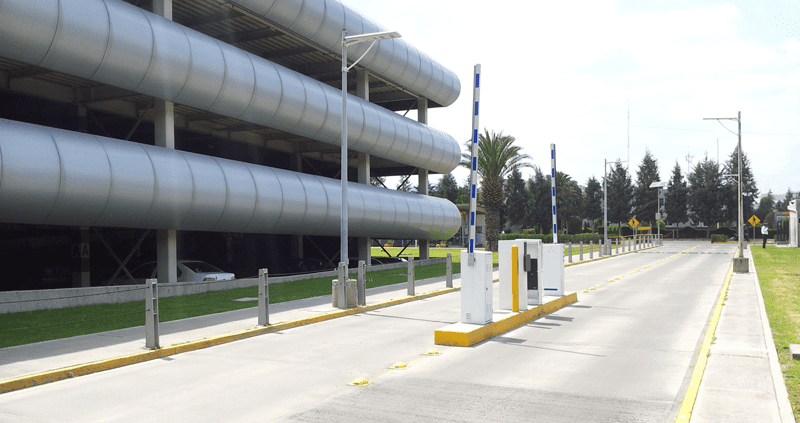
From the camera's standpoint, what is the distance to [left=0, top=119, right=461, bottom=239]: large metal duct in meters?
15.7

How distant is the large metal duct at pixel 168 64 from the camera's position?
52.5 ft

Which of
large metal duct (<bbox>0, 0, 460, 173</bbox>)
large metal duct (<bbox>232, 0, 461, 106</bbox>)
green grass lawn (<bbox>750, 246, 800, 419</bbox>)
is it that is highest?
large metal duct (<bbox>232, 0, 461, 106</bbox>)

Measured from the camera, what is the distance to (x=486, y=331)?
11305 mm

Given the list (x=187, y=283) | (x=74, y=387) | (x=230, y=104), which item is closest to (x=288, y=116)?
(x=230, y=104)

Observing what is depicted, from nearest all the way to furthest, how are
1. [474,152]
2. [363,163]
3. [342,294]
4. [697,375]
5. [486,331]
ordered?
[697,375] < [486,331] < [474,152] < [342,294] < [363,163]

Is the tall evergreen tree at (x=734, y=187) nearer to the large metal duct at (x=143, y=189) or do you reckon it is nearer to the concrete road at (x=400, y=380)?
the large metal duct at (x=143, y=189)

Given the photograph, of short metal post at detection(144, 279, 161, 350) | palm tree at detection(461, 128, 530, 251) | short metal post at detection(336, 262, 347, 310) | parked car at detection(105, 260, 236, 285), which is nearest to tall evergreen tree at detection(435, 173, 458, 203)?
palm tree at detection(461, 128, 530, 251)

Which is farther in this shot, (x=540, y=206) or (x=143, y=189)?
(x=540, y=206)

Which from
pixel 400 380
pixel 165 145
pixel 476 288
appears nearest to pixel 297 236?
pixel 165 145

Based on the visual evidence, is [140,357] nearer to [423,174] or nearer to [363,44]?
[363,44]

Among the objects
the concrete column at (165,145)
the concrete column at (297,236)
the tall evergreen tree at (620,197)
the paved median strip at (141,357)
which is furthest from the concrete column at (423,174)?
the tall evergreen tree at (620,197)

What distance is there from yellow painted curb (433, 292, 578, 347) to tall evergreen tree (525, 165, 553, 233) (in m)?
79.7

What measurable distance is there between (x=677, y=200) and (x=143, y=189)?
327 ft

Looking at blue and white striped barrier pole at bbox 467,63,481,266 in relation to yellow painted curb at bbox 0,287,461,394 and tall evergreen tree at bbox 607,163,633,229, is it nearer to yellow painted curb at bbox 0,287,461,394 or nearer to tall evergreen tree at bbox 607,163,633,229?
yellow painted curb at bbox 0,287,461,394
